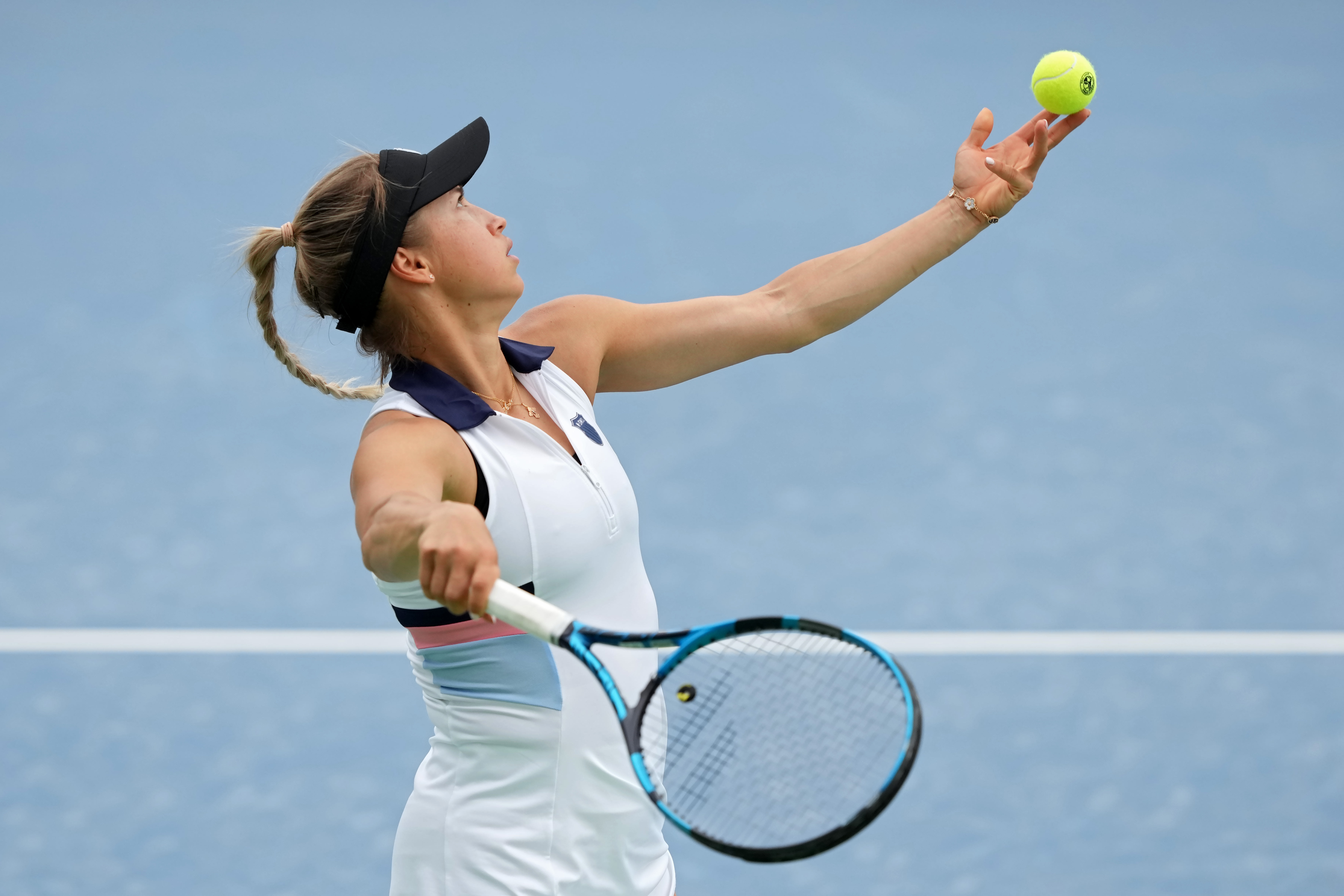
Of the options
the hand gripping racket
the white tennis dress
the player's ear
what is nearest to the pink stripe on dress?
the white tennis dress

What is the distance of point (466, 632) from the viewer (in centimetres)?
254

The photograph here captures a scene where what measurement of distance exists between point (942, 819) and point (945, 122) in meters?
4.36

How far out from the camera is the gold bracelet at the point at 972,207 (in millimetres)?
3033

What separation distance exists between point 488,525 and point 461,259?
19.9 inches

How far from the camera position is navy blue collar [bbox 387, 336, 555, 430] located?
2.52 meters

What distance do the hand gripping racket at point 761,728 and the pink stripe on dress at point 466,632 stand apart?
11 centimetres

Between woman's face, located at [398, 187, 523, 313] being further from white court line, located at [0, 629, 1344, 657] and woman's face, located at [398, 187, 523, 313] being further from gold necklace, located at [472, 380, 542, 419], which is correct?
white court line, located at [0, 629, 1344, 657]

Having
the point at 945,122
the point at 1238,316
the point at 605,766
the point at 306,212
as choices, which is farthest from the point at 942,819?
the point at 945,122

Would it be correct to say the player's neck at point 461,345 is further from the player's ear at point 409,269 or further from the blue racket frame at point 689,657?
the blue racket frame at point 689,657

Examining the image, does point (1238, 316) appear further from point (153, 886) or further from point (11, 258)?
point (11, 258)

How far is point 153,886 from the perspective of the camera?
396 cm

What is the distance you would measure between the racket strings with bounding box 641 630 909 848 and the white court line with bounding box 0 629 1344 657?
6.57 ft

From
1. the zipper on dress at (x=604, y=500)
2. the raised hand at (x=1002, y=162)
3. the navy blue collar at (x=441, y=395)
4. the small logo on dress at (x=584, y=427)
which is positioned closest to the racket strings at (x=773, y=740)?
the zipper on dress at (x=604, y=500)

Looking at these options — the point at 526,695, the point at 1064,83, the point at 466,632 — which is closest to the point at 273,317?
the point at 466,632
